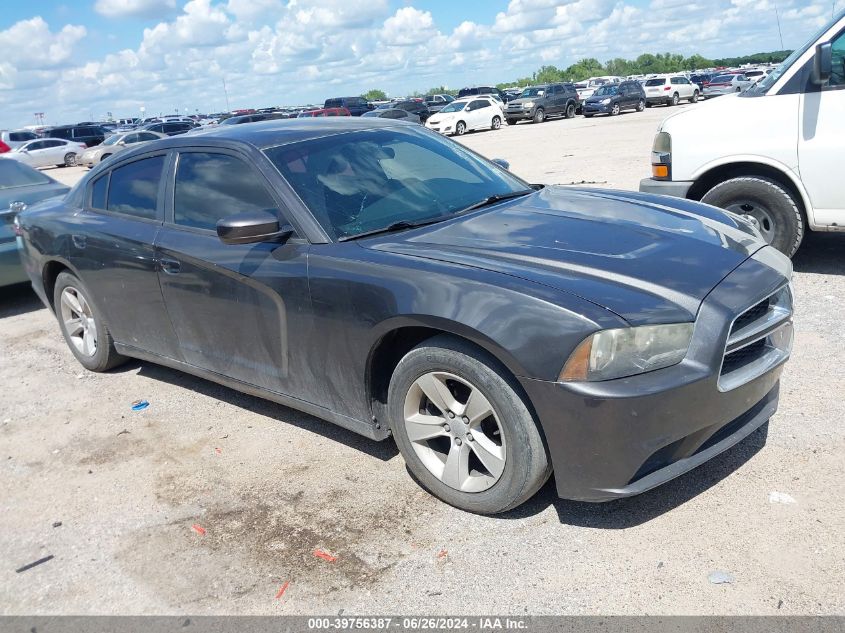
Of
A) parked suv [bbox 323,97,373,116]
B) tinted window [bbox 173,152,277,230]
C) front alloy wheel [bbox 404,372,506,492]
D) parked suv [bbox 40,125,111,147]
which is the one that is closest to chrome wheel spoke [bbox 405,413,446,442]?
front alloy wheel [bbox 404,372,506,492]

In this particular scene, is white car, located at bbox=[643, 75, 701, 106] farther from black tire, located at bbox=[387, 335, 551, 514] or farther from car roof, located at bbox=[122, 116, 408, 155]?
black tire, located at bbox=[387, 335, 551, 514]

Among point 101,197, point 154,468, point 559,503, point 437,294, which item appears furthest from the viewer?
point 101,197

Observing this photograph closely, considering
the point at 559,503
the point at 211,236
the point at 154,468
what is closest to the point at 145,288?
the point at 211,236

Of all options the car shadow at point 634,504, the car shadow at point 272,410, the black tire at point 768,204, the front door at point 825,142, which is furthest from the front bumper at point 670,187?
the car shadow at point 272,410

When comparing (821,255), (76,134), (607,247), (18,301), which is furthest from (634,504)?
(76,134)

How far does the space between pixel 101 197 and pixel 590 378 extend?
149 inches

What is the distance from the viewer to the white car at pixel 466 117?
1308 inches

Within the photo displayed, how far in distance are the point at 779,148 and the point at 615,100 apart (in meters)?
34.6

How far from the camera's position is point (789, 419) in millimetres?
3775

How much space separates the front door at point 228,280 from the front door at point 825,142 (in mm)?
4276

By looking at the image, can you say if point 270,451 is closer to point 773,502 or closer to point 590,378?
point 590,378

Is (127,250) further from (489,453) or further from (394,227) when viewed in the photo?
(489,453)

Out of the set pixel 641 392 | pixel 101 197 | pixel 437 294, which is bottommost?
pixel 641 392

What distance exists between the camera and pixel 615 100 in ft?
125
